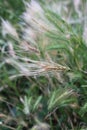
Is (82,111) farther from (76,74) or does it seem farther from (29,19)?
(29,19)

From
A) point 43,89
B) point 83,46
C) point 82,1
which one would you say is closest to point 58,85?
point 43,89

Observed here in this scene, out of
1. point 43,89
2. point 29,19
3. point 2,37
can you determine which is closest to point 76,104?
point 43,89

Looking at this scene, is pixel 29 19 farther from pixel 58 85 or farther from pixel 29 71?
pixel 58 85

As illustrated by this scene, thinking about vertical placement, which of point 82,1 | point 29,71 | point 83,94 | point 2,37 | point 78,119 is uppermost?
point 82,1

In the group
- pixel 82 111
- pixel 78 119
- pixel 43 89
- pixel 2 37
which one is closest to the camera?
pixel 82 111

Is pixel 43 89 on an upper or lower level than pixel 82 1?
lower

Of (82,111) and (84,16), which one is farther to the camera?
(84,16)

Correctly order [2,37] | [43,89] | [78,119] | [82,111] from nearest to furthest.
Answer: [82,111] < [78,119] < [43,89] < [2,37]
